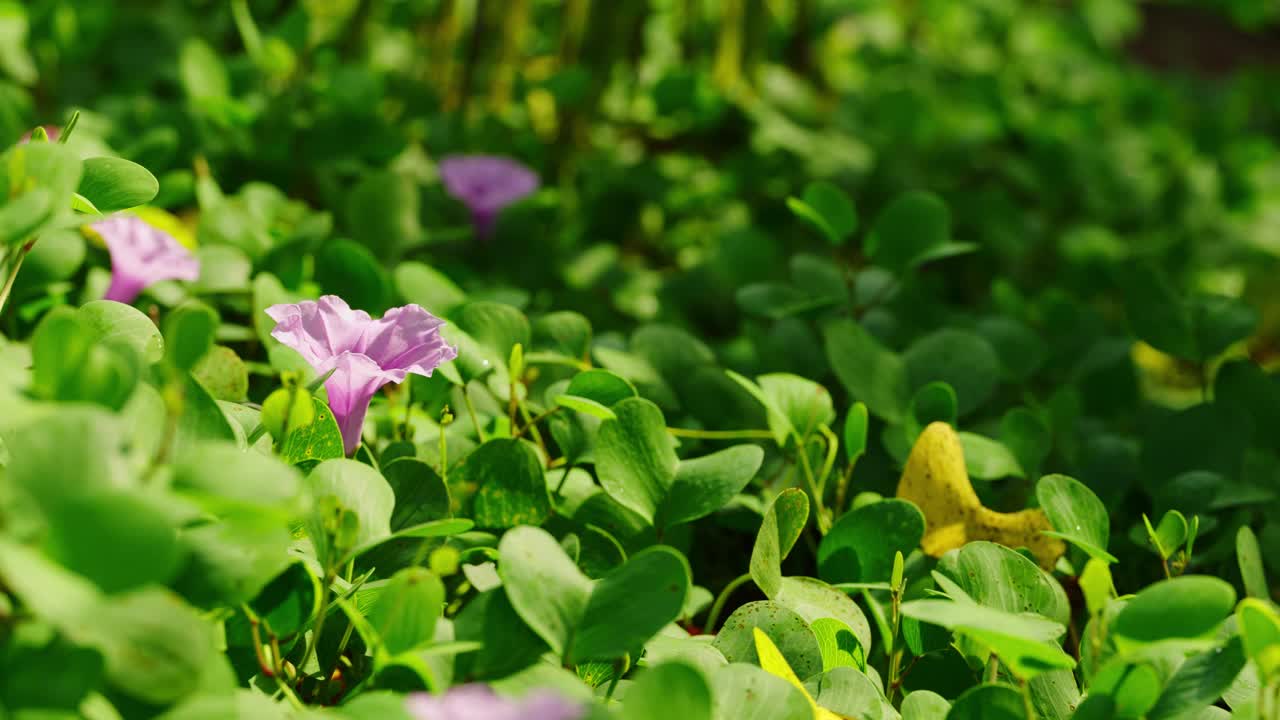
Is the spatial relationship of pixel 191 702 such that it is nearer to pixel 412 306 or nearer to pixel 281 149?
pixel 412 306

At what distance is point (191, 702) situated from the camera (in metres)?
0.59

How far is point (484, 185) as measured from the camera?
5.45ft

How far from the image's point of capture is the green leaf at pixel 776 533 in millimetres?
873

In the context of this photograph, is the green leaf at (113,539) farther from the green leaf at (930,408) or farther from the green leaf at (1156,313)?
the green leaf at (1156,313)

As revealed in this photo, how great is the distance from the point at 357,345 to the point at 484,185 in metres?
0.78

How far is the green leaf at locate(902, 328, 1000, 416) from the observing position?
47.6 inches

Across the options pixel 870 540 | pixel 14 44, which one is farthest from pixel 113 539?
pixel 14 44

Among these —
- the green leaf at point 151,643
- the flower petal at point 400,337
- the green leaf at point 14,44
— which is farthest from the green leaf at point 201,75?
the green leaf at point 151,643

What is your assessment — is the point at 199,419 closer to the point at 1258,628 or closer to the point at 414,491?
the point at 414,491

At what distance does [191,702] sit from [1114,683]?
53cm

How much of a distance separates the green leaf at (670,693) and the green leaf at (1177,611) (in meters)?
0.30

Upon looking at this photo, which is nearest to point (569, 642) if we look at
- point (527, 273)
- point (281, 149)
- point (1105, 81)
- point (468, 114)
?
point (527, 273)

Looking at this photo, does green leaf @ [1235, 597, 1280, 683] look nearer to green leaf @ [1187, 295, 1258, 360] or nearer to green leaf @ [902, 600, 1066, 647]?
green leaf @ [902, 600, 1066, 647]

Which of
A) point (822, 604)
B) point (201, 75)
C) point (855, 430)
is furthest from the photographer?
point (201, 75)
